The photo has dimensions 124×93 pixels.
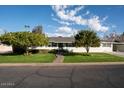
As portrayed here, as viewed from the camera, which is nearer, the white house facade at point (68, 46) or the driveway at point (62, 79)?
the driveway at point (62, 79)

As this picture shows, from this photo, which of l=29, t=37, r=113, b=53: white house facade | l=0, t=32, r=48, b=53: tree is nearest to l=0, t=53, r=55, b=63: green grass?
l=0, t=32, r=48, b=53: tree

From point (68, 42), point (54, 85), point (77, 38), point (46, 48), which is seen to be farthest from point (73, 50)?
point (54, 85)

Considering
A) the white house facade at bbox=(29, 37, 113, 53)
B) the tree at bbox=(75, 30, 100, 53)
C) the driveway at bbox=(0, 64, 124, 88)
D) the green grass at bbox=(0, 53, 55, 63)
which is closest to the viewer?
the driveway at bbox=(0, 64, 124, 88)

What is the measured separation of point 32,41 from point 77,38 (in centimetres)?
702

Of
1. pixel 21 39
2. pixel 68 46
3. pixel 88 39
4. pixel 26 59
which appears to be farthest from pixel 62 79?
pixel 68 46

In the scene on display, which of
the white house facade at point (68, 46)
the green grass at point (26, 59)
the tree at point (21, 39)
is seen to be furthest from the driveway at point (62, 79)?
the white house facade at point (68, 46)

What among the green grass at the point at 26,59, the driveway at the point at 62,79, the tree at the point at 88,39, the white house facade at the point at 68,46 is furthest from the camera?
the white house facade at the point at 68,46

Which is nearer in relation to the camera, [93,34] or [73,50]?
[93,34]

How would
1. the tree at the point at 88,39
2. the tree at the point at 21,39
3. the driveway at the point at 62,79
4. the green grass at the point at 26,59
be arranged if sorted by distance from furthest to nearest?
the tree at the point at 88,39 < the tree at the point at 21,39 < the green grass at the point at 26,59 < the driveway at the point at 62,79

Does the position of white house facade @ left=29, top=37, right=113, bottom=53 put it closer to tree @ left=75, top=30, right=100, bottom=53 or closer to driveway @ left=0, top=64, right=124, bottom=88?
tree @ left=75, top=30, right=100, bottom=53

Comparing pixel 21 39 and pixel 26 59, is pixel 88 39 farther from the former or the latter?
pixel 26 59

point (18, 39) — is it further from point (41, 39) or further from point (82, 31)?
point (82, 31)

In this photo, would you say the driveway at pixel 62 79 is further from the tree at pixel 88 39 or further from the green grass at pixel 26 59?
the tree at pixel 88 39
